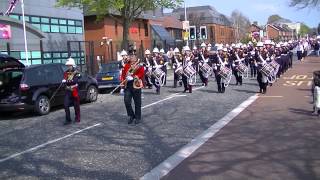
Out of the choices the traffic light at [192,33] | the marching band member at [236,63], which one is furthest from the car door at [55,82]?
the traffic light at [192,33]

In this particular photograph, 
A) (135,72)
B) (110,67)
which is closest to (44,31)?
(110,67)

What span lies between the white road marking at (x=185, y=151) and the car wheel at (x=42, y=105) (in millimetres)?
5676

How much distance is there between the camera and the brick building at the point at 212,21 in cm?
9244

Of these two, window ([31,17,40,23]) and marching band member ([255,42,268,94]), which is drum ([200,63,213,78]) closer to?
marching band member ([255,42,268,94])

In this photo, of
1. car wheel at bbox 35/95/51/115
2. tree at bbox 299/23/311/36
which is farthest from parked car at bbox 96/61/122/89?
tree at bbox 299/23/311/36

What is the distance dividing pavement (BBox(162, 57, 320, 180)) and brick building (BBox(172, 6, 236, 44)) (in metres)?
75.4

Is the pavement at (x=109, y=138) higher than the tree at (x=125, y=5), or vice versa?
the tree at (x=125, y=5)

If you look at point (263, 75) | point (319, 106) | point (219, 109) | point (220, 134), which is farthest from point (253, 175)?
point (263, 75)

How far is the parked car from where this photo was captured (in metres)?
22.3

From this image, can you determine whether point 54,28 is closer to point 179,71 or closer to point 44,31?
point 44,31

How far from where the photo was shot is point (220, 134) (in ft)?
33.6

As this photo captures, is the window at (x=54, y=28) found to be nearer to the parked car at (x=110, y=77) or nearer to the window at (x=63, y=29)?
the window at (x=63, y=29)

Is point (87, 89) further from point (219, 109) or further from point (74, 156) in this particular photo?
point (74, 156)

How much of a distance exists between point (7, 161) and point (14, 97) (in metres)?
6.42
